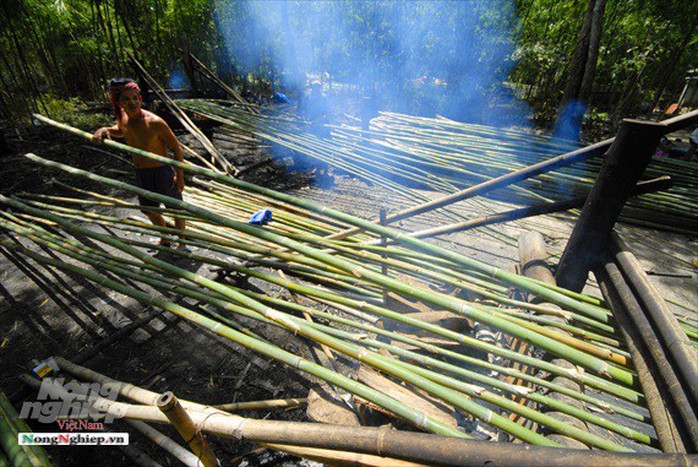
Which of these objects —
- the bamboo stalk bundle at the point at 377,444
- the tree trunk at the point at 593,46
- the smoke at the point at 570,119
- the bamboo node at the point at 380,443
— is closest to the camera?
the bamboo stalk bundle at the point at 377,444

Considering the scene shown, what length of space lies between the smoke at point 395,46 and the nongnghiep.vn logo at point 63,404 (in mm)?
12295

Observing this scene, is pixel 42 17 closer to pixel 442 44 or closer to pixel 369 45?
pixel 369 45

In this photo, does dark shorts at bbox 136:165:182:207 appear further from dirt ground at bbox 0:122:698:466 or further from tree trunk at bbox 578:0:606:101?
tree trunk at bbox 578:0:606:101

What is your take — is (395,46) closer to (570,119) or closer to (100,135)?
(570,119)

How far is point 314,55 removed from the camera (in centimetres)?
1355

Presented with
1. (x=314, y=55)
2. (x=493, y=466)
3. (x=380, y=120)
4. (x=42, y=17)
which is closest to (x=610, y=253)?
(x=493, y=466)

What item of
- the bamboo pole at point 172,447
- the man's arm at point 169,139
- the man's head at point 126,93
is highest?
the man's head at point 126,93

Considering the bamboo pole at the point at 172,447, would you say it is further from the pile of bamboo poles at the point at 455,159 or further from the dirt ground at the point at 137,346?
the pile of bamboo poles at the point at 455,159

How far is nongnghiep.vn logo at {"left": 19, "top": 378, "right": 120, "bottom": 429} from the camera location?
5.59ft

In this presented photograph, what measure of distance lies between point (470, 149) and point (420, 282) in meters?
3.32

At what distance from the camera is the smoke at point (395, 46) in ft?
35.4

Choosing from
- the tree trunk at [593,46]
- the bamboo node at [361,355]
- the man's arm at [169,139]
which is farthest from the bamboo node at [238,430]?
the tree trunk at [593,46]

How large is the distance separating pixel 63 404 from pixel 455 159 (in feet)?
16.2

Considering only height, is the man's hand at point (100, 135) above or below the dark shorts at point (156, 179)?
above
